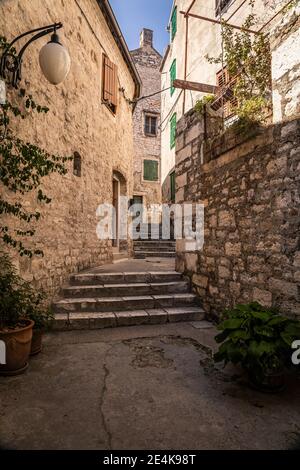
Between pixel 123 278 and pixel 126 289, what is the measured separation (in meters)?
0.38

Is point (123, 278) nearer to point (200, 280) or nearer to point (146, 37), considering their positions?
point (200, 280)

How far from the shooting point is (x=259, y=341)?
Answer: 2211mm

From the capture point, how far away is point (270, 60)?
3074 millimetres

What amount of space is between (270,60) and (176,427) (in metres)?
3.65

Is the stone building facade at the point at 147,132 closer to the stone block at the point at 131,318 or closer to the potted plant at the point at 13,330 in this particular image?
the stone block at the point at 131,318

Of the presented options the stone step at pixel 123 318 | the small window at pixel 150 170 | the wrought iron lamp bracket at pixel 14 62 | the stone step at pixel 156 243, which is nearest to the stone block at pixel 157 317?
the stone step at pixel 123 318

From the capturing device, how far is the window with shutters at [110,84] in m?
6.62

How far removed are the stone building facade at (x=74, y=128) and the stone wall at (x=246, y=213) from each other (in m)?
2.10

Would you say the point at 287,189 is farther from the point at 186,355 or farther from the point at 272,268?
the point at 186,355

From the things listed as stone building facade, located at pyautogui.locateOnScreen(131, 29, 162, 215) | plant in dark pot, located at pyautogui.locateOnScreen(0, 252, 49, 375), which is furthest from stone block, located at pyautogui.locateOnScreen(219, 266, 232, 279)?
stone building facade, located at pyautogui.locateOnScreen(131, 29, 162, 215)

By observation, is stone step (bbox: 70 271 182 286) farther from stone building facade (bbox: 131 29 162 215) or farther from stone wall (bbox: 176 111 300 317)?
stone building facade (bbox: 131 29 162 215)

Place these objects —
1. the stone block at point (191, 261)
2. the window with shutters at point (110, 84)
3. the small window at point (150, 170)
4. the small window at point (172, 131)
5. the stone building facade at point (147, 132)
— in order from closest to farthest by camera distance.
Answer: the stone block at point (191, 261) < the window with shutters at point (110, 84) < the small window at point (172, 131) < the stone building facade at point (147, 132) < the small window at point (150, 170)

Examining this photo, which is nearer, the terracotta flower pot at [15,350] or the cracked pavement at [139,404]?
the cracked pavement at [139,404]

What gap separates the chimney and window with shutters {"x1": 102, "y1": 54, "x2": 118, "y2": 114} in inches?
427
